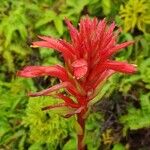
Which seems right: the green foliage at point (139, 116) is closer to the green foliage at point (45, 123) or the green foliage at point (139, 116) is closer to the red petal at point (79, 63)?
the green foliage at point (45, 123)

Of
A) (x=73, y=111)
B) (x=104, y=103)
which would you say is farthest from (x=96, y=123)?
(x=73, y=111)

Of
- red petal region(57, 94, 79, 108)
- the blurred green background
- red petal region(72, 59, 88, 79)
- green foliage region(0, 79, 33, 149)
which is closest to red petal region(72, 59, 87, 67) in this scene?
red petal region(72, 59, 88, 79)

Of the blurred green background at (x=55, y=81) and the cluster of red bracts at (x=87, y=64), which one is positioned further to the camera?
the blurred green background at (x=55, y=81)

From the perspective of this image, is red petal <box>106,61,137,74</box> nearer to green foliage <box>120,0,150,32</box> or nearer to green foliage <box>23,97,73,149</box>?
green foliage <box>23,97,73,149</box>

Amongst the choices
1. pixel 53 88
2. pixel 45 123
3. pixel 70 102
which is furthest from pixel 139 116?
pixel 53 88

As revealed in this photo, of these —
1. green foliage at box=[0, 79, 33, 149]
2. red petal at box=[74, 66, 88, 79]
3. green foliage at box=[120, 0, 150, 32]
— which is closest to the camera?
red petal at box=[74, 66, 88, 79]

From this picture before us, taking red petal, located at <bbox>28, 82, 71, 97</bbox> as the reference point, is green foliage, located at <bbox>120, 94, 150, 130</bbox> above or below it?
above

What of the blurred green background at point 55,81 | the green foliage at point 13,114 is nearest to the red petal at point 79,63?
the blurred green background at point 55,81

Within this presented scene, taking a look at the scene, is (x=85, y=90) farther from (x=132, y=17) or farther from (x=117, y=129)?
(x=132, y=17)
